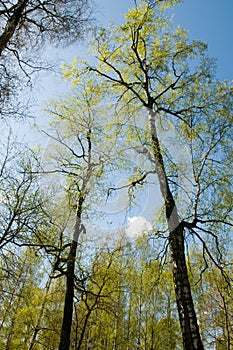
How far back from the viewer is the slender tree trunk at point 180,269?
14.7 feet

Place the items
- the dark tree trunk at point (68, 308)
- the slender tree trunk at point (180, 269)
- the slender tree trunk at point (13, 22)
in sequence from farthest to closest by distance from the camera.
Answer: the dark tree trunk at point (68, 308)
the slender tree trunk at point (13, 22)
the slender tree trunk at point (180, 269)

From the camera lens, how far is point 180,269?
5125 millimetres

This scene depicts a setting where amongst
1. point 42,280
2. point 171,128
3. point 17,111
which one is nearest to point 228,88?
point 171,128

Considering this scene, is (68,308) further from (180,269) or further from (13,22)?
(13,22)

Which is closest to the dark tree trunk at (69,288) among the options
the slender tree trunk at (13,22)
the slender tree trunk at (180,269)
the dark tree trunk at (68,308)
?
the dark tree trunk at (68,308)

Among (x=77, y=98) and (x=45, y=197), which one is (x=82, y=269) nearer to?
(x=45, y=197)

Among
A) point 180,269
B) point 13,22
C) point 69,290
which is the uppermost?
point 13,22

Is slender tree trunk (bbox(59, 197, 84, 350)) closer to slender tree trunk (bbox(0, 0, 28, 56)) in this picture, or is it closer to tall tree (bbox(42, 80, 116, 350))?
tall tree (bbox(42, 80, 116, 350))

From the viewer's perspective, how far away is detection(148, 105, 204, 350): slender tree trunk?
4477 mm

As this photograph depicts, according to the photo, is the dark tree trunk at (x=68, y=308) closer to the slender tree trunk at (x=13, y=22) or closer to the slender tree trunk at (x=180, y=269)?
the slender tree trunk at (x=180, y=269)

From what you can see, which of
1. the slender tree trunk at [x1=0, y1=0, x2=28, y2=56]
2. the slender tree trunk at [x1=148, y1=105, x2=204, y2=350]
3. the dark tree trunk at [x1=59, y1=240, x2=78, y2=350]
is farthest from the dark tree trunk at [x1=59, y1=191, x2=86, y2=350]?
the slender tree trunk at [x1=0, y1=0, x2=28, y2=56]

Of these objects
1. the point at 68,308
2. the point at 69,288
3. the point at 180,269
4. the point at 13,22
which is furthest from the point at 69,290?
the point at 13,22

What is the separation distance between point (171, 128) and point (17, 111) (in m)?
4.64

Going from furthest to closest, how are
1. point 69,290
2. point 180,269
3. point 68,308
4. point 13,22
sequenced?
point 69,290
point 68,308
point 180,269
point 13,22
